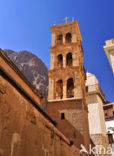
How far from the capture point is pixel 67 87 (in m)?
17.6

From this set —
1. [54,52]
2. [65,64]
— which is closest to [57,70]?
[65,64]

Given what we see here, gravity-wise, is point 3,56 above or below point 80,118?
above

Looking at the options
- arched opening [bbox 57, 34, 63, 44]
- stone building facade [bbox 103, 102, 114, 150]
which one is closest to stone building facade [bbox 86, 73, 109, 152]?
stone building facade [bbox 103, 102, 114, 150]

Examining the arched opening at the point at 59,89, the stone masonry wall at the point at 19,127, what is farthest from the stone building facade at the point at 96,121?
the stone masonry wall at the point at 19,127

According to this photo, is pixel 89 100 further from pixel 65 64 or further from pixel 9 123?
pixel 9 123

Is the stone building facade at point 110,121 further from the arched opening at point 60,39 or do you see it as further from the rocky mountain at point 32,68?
the arched opening at point 60,39

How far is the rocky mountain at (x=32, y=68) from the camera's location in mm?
42812

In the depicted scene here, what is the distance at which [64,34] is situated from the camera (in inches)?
811

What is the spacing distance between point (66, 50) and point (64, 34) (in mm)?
2971

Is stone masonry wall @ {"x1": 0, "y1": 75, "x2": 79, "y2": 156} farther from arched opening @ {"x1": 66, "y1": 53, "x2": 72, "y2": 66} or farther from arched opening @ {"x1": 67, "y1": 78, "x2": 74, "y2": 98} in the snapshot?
arched opening @ {"x1": 66, "y1": 53, "x2": 72, "y2": 66}

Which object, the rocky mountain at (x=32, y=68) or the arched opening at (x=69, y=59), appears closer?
the arched opening at (x=69, y=59)

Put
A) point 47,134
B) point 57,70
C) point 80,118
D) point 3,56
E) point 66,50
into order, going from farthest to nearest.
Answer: point 66,50, point 57,70, point 80,118, point 3,56, point 47,134

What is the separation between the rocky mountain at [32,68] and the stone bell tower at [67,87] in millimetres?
22288

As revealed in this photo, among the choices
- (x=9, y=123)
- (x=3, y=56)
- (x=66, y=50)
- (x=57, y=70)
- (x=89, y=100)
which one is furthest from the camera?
(x=89, y=100)
